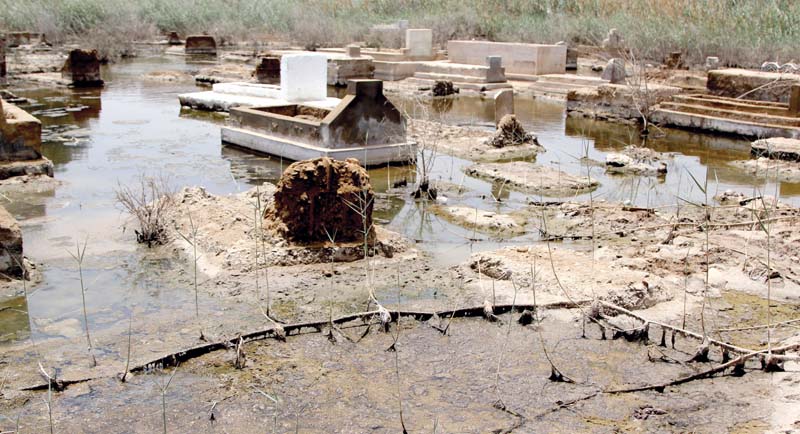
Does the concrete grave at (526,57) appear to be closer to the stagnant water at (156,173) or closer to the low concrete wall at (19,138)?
the stagnant water at (156,173)

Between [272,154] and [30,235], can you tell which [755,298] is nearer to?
[30,235]

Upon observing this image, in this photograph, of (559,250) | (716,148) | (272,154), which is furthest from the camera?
(716,148)

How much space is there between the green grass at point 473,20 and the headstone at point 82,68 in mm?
13565

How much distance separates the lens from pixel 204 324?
20.8 ft

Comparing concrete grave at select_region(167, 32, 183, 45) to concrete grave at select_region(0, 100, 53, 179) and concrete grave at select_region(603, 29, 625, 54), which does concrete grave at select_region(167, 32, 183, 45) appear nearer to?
concrete grave at select_region(603, 29, 625, 54)

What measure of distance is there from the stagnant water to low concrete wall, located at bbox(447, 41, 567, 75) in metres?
4.06

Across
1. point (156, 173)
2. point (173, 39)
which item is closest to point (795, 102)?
point (156, 173)

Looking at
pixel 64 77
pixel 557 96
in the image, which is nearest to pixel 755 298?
pixel 557 96

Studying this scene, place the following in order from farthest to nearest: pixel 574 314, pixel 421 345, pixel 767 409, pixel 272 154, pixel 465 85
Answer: pixel 465 85
pixel 272 154
pixel 574 314
pixel 421 345
pixel 767 409

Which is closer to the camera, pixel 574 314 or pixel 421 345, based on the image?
pixel 421 345

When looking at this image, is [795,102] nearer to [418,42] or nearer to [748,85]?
[748,85]

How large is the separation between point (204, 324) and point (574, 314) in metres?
2.84

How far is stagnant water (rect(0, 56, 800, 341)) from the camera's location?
7.10 m

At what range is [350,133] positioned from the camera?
488 inches
